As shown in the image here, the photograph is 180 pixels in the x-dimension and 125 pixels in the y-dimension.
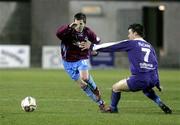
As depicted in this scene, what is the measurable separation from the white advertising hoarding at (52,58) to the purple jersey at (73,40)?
76.7ft

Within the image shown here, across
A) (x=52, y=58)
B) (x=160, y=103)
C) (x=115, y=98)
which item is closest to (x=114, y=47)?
(x=115, y=98)

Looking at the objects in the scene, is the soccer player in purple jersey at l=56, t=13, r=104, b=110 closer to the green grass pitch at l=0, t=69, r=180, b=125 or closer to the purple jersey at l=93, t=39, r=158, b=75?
the green grass pitch at l=0, t=69, r=180, b=125

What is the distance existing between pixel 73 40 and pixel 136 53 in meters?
1.88

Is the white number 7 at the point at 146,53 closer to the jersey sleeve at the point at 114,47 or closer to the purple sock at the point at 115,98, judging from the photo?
the jersey sleeve at the point at 114,47

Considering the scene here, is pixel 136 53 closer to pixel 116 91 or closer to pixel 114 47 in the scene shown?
pixel 114 47

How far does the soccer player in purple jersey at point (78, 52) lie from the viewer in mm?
14438

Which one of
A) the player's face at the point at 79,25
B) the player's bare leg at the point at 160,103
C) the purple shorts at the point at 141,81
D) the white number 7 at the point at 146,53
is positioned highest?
the player's face at the point at 79,25

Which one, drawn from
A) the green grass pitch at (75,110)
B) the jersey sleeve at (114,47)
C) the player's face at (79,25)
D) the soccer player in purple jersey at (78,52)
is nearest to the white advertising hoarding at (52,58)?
the green grass pitch at (75,110)

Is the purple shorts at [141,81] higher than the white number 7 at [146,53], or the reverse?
the white number 7 at [146,53]

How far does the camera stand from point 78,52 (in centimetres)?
1492

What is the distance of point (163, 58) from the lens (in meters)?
48.1

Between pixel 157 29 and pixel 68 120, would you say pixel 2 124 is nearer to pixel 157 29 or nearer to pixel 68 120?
pixel 68 120

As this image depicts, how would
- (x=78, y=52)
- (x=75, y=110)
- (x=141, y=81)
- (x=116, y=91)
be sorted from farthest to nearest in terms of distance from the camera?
(x=78, y=52)
(x=75, y=110)
(x=116, y=91)
(x=141, y=81)

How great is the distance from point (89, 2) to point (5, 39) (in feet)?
21.8
